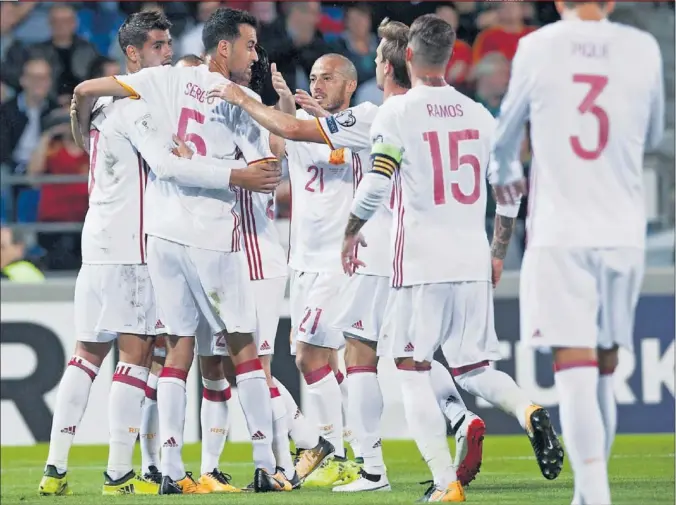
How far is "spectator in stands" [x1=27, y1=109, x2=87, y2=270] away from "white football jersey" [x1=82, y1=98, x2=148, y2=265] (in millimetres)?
4350

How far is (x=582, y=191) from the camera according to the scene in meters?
4.94

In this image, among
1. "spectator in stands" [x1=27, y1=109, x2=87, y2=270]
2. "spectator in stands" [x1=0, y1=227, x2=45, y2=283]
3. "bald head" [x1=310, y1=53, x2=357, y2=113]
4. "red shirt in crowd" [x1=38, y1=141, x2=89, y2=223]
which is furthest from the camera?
"red shirt in crowd" [x1=38, y1=141, x2=89, y2=223]

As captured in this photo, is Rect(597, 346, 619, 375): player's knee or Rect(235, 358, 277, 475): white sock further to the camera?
Rect(235, 358, 277, 475): white sock

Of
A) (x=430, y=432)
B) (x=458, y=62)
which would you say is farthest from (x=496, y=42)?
(x=430, y=432)

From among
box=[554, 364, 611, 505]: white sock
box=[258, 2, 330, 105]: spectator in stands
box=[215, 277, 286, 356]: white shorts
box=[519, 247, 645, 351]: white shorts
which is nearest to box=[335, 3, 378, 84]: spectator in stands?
box=[258, 2, 330, 105]: spectator in stands

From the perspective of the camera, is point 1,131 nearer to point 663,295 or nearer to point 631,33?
point 663,295

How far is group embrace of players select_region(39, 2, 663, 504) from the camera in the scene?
4.94 m

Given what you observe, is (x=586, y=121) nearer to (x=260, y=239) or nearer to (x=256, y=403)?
(x=256, y=403)

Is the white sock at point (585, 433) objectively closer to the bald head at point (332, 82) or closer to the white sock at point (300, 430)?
the white sock at point (300, 430)

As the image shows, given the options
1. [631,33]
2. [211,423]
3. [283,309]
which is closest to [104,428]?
[283,309]

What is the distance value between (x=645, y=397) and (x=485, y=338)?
4539 millimetres

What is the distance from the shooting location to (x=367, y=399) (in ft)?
22.8

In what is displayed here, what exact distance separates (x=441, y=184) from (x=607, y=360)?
3.93 feet

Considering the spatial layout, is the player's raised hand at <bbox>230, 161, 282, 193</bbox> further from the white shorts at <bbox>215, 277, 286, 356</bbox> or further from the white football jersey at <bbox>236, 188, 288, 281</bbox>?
the white shorts at <bbox>215, 277, 286, 356</bbox>
